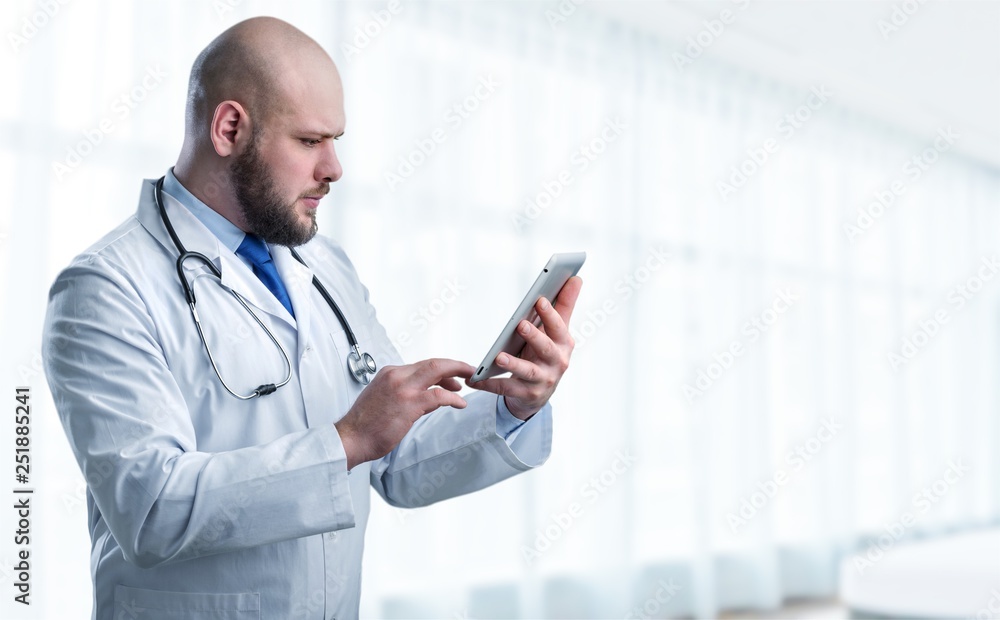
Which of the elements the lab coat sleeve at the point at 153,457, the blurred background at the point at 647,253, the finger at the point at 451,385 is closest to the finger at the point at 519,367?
the finger at the point at 451,385

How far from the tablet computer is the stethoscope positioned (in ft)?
0.82

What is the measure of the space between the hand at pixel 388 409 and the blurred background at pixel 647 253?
1.32m

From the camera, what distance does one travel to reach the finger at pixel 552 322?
4.09 feet

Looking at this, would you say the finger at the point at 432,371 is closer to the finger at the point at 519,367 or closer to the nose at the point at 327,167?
the finger at the point at 519,367

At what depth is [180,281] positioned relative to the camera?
49.4 inches

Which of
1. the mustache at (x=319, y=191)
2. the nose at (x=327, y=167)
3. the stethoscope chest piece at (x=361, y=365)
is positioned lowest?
the stethoscope chest piece at (x=361, y=365)

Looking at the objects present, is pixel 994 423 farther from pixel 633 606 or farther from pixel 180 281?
pixel 180 281

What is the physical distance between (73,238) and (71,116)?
1.07 ft

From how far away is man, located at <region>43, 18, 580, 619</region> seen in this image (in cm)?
109

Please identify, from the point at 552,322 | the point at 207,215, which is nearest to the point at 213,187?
the point at 207,215

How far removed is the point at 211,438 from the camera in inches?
48.0

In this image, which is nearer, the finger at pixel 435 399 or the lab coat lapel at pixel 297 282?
the finger at pixel 435 399

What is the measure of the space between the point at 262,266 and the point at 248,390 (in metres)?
0.27

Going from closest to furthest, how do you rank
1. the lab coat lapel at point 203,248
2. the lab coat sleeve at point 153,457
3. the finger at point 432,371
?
the lab coat sleeve at point 153,457 < the finger at point 432,371 < the lab coat lapel at point 203,248
